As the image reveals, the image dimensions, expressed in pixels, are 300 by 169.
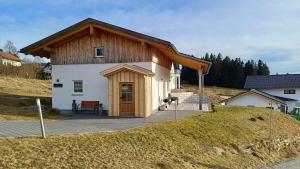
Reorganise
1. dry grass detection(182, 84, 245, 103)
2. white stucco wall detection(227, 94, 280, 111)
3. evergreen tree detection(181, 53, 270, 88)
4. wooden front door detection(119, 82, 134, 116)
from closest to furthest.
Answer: wooden front door detection(119, 82, 134, 116)
white stucco wall detection(227, 94, 280, 111)
dry grass detection(182, 84, 245, 103)
evergreen tree detection(181, 53, 270, 88)

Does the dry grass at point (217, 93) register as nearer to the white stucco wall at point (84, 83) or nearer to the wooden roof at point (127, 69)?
the white stucco wall at point (84, 83)

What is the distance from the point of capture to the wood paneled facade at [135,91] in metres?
21.0

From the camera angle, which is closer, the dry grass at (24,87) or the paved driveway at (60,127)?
the paved driveway at (60,127)

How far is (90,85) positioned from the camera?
23.4 m

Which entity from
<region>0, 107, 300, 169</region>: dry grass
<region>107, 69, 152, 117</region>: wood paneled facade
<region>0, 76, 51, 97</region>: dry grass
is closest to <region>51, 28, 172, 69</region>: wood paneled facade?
<region>107, 69, 152, 117</region>: wood paneled facade

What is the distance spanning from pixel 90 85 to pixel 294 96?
48.3m

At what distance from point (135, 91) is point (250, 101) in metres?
35.7

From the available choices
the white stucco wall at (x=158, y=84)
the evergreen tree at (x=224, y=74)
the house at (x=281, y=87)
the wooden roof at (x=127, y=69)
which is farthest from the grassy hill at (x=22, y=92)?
the evergreen tree at (x=224, y=74)

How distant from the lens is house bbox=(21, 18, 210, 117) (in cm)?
2131

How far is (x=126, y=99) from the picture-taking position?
2150 cm

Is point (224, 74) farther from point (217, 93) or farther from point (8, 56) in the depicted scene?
point (8, 56)

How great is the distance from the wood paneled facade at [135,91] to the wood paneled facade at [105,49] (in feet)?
5.26

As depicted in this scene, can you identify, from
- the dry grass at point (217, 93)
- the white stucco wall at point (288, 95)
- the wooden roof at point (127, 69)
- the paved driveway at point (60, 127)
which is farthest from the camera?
the white stucco wall at point (288, 95)

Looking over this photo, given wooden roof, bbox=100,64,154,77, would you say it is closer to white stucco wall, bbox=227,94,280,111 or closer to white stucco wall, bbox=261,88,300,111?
white stucco wall, bbox=227,94,280,111
